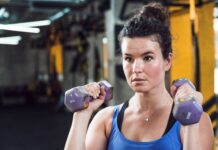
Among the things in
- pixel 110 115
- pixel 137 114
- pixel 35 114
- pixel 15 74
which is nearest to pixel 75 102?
pixel 110 115

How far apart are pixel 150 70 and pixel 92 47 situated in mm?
7941

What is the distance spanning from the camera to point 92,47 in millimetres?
9359

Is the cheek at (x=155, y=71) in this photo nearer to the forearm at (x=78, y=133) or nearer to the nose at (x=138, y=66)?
the nose at (x=138, y=66)

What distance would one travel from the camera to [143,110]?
1688 millimetres

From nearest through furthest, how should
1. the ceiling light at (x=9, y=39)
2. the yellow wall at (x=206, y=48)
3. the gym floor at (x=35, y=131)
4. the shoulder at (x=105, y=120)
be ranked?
the shoulder at (x=105, y=120)
the yellow wall at (x=206, y=48)
the gym floor at (x=35, y=131)
the ceiling light at (x=9, y=39)

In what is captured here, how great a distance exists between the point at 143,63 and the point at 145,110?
0.98 feet

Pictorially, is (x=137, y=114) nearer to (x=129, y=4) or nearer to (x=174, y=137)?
(x=174, y=137)

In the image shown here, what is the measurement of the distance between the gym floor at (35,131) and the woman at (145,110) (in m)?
3.86

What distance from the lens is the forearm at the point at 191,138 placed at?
54.1 inches

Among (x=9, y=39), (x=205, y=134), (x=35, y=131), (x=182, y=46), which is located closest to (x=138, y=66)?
(x=205, y=134)

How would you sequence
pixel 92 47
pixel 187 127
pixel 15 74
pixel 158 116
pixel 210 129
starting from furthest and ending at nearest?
pixel 15 74 → pixel 92 47 → pixel 158 116 → pixel 210 129 → pixel 187 127

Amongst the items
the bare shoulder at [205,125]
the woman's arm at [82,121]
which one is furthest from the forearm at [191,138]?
the woman's arm at [82,121]

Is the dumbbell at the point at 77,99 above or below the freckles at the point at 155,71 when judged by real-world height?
below

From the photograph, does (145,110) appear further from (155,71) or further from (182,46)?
(182,46)
